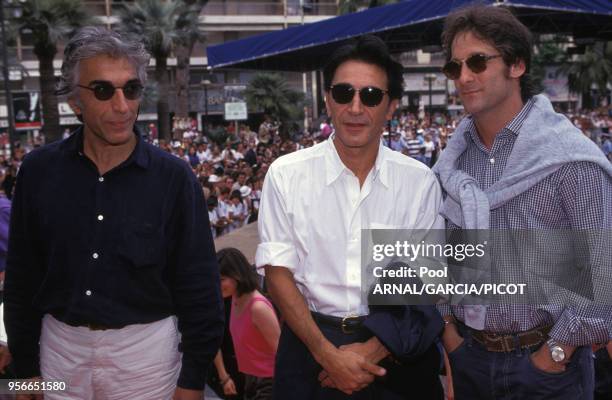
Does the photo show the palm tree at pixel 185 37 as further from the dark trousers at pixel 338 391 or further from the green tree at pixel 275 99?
the dark trousers at pixel 338 391

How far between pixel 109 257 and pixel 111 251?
0.02m

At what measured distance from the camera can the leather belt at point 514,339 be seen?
86.9 inches

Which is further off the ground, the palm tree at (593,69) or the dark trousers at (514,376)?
the palm tree at (593,69)

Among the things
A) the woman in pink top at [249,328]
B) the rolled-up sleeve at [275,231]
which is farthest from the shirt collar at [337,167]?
the woman in pink top at [249,328]

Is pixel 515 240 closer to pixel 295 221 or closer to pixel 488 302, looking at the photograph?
pixel 488 302

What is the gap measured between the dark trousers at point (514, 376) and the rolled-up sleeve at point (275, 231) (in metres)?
0.76

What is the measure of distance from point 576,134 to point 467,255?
573 millimetres

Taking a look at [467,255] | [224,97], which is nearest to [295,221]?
[467,255]

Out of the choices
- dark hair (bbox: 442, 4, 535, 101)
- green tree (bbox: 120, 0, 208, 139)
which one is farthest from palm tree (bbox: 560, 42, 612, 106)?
dark hair (bbox: 442, 4, 535, 101)

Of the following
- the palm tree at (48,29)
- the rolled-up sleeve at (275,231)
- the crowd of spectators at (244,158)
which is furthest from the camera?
the palm tree at (48,29)

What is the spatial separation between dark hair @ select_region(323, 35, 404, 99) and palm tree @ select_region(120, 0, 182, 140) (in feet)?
89.3

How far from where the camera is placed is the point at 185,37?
29.8m

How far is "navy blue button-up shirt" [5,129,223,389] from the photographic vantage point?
7.25 ft

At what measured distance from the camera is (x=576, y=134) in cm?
216
